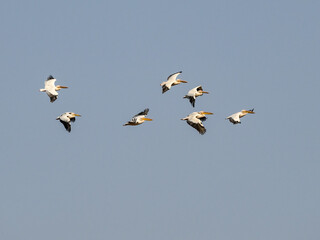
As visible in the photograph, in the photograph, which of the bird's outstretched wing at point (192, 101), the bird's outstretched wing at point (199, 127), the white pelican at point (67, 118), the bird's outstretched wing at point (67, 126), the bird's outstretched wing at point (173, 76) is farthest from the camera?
the bird's outstretched wing at point (173, 76)

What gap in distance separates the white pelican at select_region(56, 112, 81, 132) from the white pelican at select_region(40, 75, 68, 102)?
4.29ft

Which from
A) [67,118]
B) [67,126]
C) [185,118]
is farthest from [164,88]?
[67,126]

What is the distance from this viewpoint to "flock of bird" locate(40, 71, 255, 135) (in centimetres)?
5497

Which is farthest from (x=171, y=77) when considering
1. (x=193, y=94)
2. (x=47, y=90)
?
(x=47, y=90)

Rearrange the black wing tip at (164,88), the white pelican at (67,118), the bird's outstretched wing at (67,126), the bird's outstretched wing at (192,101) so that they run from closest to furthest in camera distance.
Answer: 1. the bird's outstretched wing at (67,126)
2. the white pelican at (67,118)
3. the bird's outstretched wing at (192,101)
4. the black wing tip at (164,88)

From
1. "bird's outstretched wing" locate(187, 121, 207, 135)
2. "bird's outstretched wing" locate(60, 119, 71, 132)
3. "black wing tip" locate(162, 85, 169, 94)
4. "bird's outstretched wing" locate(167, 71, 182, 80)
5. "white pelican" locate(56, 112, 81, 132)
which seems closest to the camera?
"bird's outstretched wing" locate(60, 119, 71, 132)

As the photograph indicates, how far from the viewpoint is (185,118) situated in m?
56.1

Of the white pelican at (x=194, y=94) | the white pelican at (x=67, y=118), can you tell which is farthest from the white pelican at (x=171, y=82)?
the white pelican at (x=67, y=118)

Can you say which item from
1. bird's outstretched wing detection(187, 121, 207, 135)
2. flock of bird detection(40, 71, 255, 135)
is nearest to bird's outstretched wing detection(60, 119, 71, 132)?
flock of bird detection(40, 71, 255, 135)

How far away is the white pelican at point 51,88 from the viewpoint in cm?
5572

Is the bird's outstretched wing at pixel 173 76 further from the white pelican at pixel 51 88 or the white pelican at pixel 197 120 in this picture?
the white pelican at pixel 51 88

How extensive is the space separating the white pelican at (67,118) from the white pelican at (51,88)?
4.29 ft

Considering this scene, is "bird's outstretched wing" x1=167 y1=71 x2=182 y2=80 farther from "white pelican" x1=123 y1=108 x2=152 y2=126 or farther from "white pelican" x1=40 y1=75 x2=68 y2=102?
"white pelican" x1=40 y1=75 x2=68 y2=102

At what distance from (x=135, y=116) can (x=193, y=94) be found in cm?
405
